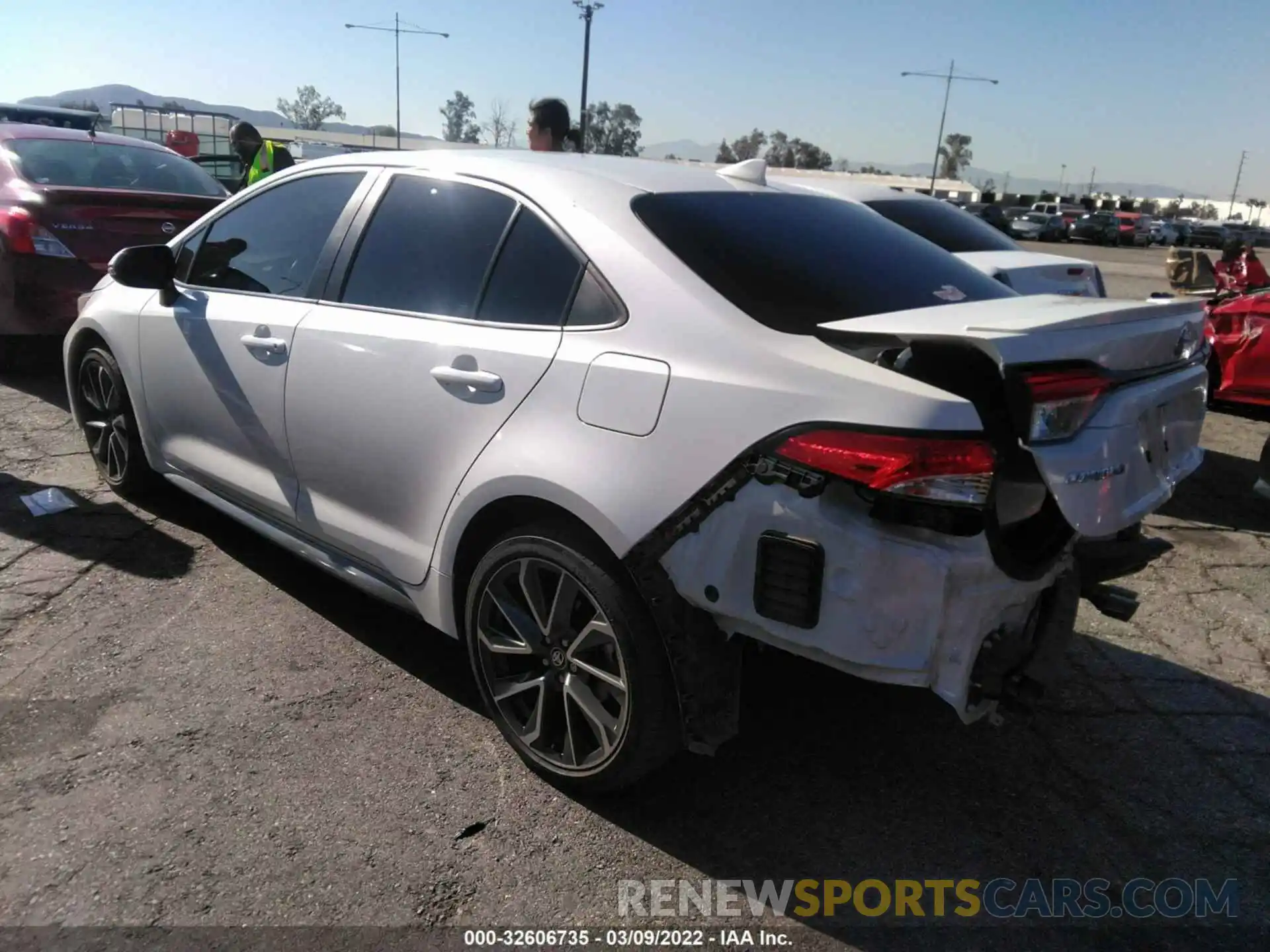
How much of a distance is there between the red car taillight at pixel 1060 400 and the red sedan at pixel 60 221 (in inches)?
249

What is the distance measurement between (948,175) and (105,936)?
451 ft

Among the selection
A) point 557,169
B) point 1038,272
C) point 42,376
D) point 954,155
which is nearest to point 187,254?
point 557,169

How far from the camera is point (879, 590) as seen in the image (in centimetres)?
209

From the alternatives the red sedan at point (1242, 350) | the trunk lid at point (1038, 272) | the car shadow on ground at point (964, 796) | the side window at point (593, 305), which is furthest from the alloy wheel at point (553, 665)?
the red sedan at point (1242, 350)

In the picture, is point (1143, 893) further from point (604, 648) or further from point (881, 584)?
point (604, 648)

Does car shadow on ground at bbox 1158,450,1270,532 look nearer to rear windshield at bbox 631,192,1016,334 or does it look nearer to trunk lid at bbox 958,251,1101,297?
trunk lid at bbox 958,251,1101,297

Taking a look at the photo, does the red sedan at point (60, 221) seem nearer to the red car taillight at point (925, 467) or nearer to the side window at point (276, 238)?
the side window at point (276, 238)

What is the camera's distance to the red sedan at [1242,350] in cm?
655

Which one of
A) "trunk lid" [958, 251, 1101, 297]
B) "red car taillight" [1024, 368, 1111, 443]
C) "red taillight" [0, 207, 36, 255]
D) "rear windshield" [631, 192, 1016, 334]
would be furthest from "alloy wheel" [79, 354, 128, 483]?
"trunk lid" [958, 251, 1101, 297]

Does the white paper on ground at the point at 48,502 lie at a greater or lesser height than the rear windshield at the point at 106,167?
lesser

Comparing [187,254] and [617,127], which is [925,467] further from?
[617,127]

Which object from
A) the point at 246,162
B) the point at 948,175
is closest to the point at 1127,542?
the point at 246,162

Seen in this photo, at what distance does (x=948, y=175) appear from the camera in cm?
12700

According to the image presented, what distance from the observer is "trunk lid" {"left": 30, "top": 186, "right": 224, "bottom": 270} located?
6.43 meters
